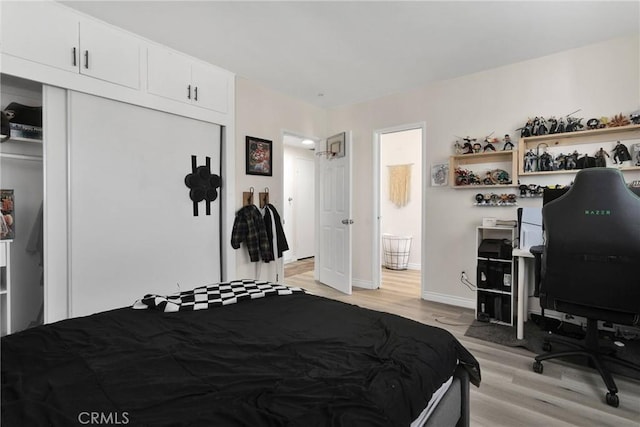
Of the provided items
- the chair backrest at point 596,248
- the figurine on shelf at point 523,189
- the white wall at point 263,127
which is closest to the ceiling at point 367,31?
the white wall at point 263,127

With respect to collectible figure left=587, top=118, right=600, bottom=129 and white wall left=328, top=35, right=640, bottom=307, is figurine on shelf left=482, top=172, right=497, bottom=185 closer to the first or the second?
white wall left=328, top=35, right=640, bottom=307

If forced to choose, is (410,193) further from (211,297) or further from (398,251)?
(211,297)

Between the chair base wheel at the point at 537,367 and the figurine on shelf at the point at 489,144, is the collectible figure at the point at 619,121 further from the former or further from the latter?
the chair base wheel at the point at 537,367

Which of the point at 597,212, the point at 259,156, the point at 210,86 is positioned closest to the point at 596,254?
the point at 597,212

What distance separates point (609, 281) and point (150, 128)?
343cm

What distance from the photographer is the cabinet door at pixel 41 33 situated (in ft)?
6.36

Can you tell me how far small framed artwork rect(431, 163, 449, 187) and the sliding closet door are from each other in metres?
2.47

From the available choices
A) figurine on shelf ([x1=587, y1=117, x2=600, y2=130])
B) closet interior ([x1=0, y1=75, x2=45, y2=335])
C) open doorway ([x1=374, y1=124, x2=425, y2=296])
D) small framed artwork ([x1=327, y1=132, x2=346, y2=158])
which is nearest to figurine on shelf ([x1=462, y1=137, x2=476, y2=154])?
figurine on shelf ([x1=587, y1=117, x2=600, y2=130])

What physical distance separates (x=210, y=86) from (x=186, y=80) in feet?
0.82

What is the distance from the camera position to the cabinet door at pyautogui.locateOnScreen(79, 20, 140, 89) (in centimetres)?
226

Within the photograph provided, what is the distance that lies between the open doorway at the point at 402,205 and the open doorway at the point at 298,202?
4.91 feet

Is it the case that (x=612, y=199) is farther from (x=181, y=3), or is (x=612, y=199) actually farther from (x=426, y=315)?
(x=181, y=3)

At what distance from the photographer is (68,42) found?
2.17 meters

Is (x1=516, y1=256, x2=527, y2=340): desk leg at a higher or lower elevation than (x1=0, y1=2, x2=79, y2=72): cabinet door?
lower
